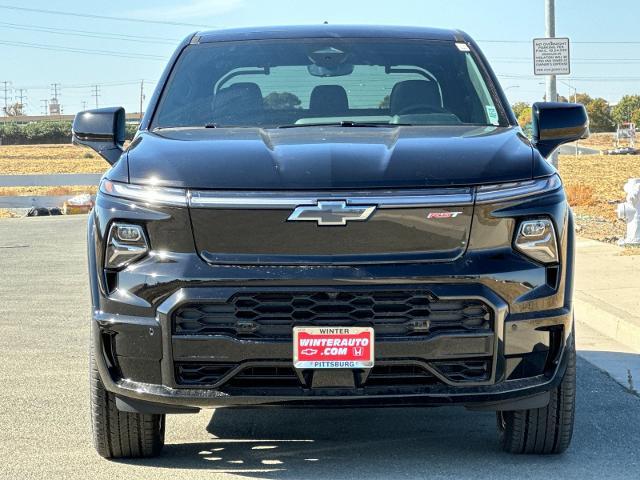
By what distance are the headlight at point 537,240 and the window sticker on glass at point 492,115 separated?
1.29 m

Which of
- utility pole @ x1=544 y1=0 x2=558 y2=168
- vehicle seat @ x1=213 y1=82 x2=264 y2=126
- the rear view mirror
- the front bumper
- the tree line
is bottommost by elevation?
the tree line

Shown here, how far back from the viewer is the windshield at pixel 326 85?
19.6ft

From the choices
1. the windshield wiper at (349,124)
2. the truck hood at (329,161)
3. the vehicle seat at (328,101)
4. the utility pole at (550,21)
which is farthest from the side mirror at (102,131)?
the utility pole at (550,21)

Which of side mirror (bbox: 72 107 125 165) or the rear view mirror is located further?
the rear view mirror

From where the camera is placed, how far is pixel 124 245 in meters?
4.68

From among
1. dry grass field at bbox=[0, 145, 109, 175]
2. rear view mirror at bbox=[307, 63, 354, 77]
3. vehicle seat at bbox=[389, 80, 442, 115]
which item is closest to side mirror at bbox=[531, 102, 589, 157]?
vehicle seat at bbox=[389, 80, 442, 115]

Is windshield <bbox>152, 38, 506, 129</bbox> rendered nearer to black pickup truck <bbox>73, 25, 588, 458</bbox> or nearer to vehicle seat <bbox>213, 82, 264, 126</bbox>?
vehicle seat <bbox>213, 82, 264, 126</bbox>

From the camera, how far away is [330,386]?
461cm

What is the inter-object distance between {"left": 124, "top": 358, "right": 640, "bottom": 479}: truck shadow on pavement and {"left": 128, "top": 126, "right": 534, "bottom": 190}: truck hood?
97cm

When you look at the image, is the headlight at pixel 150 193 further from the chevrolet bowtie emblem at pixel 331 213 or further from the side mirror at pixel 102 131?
the side mirror at pixel 102 131

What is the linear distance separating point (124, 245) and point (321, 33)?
2.34m

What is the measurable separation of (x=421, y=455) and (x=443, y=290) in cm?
114

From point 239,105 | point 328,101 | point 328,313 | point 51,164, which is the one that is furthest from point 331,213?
point 51,164

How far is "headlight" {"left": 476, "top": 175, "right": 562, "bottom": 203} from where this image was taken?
464 centimetres
